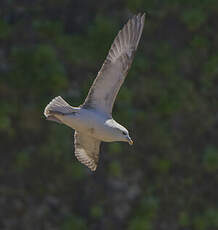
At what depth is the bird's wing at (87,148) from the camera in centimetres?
704

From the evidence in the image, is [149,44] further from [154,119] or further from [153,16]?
[154,119]

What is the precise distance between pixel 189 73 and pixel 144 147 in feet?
4.01

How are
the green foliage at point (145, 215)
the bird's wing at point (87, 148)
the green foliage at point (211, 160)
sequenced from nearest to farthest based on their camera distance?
the bird's wing at point (87, 148), the green foliage at point (145, 215), the green foliage at point (211, 160)

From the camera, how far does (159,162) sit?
9406mm

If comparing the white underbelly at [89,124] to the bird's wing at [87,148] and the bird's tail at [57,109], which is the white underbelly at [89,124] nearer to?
the bird's tail at [57,109]

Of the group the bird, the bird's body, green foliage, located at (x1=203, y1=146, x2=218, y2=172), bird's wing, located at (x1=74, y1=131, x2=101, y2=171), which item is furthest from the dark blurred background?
the bird's body

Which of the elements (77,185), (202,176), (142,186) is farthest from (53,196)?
(202,176)

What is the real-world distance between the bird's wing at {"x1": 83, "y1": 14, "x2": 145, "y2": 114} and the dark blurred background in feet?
7.97

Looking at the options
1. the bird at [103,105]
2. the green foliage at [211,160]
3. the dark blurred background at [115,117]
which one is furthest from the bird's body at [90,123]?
the green foliage at [211,160]

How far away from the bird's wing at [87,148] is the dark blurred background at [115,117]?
1732 millimetres

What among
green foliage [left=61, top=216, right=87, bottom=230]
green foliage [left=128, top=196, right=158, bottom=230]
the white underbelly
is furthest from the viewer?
green foliage [left=128, top=196, right=158, bottom=230]

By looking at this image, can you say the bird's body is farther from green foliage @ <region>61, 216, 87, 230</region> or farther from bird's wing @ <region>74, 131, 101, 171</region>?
green foliage @ <region>61, 216, 87, 230</region>

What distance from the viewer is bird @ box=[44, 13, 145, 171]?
6.32 m

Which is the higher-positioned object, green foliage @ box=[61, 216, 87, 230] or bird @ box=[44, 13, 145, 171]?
bird @ box=[44, 13, 145, 171]
